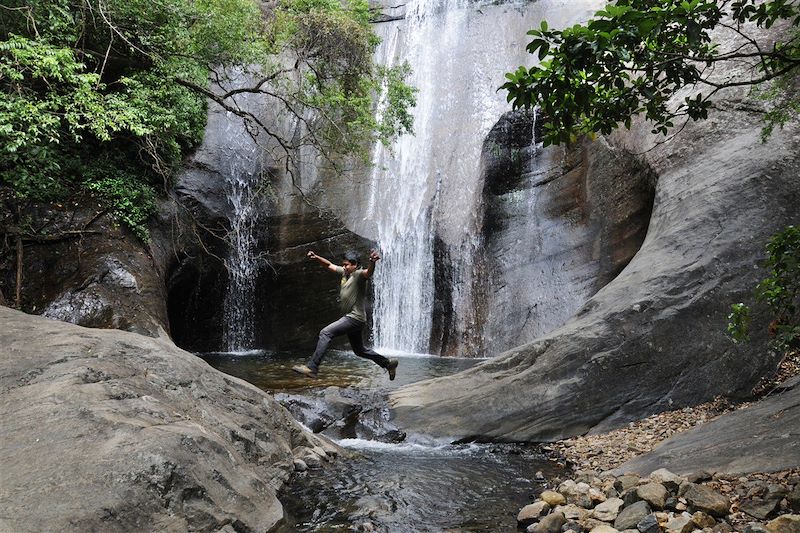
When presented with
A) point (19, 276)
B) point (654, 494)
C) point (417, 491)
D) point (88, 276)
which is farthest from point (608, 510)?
point (19, 276)

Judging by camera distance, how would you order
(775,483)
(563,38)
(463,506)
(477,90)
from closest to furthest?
(563,38), (775,483), (463,506), (477,90)

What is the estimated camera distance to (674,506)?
3.62 m

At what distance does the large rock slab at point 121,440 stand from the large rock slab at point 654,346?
9.12 ft

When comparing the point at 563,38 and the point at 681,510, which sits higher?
the point at 563,38

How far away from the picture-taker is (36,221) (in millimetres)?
9133

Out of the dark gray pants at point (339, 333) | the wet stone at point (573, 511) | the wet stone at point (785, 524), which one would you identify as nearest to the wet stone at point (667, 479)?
the wet stone at point (573, 511)

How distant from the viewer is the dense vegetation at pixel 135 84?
7.91 m

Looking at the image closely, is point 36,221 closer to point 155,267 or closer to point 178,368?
point 155,267

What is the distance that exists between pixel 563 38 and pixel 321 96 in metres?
10.6

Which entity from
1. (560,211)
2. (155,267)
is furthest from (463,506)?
(560,211)

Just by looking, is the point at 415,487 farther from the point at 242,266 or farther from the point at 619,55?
the point at 242,266

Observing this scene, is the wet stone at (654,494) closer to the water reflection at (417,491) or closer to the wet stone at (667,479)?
the wet stone at (667,479)

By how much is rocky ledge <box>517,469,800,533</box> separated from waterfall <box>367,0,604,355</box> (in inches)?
369

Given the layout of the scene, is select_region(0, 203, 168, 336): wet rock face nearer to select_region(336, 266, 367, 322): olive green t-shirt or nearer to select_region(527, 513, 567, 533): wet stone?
select_region(336, 266, 367, 322): olive green t-shirt
